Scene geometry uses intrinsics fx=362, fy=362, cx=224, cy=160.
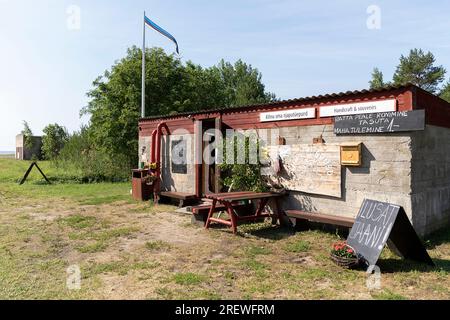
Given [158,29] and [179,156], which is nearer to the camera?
[179,156]

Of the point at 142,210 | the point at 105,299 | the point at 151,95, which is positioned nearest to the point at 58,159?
the point at 151,95

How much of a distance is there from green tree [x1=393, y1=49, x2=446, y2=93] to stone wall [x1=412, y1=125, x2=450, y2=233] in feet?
98.5

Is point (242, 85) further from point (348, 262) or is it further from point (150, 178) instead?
point (348, 262)

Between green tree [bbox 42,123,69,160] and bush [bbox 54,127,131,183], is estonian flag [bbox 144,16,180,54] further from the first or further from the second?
green tree [bbox 42,123,69,160]

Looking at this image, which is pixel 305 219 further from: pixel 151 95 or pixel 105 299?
pixel 151 95

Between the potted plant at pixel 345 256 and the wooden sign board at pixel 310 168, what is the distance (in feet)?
6.55

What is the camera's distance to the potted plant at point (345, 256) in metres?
5.23

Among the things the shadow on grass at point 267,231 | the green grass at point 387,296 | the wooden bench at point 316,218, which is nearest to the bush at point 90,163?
the shadow on grass at point 267,231

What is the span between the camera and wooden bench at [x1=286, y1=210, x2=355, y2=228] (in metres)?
6.80

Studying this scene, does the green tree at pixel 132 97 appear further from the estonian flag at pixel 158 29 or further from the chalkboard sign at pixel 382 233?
the chalkboard sign at pixel 382 233

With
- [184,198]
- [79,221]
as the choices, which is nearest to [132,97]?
[184,198]

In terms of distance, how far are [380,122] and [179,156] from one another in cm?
673

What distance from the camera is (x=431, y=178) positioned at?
7359mm

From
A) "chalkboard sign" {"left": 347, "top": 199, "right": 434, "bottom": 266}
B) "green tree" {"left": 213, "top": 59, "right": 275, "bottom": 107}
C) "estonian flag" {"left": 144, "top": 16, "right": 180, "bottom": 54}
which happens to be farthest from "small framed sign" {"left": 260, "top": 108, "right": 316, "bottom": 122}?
"green tree" {"left": 213, "top": 59, "right": 275, "bottom": 107}
